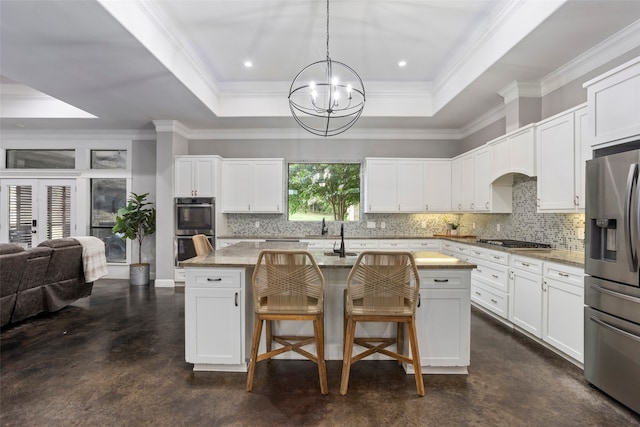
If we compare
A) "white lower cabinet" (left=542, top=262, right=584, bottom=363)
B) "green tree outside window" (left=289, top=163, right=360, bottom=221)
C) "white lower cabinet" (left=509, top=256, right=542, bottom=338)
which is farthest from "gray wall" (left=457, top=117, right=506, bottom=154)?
"white lower cabinet" (left=542, top=262, right=584, bottom=363)

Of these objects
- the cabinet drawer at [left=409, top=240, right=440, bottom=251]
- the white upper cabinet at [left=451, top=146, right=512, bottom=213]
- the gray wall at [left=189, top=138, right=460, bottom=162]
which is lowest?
the cabinet drawer at [left=409, top=240, right=440, bottom=251]

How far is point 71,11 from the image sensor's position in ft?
8.12

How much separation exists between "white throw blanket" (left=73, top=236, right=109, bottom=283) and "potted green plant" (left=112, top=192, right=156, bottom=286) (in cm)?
79

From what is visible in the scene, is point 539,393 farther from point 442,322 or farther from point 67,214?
point 67,214

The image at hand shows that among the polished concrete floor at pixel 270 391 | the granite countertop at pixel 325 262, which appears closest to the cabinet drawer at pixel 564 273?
the polished concrete floor at pixel 270 391

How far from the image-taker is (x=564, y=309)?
2.74m

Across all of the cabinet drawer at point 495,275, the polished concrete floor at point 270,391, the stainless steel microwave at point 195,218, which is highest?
the stainless steel microwave at point 195,218

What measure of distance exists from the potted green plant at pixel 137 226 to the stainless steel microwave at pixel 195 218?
63 centimetres

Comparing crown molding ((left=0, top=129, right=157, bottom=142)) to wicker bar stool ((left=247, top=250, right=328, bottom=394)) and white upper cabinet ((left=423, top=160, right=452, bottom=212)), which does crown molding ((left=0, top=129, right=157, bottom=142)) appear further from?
white upper cabinet ((left=423, top=160, right=452, bottom=212))

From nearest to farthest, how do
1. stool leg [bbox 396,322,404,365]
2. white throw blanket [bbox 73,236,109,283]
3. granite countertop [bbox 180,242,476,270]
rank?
1. granite countertop [bbox 180,242,476,270]
2. stool leg [bbox 396,322,404,365]
3. white throw blanket [bbox 73,236,109,283]

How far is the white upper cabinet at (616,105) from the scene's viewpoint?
2.08 metres

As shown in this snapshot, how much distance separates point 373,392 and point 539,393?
123cm

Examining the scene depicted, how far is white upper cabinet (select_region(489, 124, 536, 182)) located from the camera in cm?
350

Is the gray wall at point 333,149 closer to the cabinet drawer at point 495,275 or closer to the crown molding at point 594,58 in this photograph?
the crown molding at point 594,58
